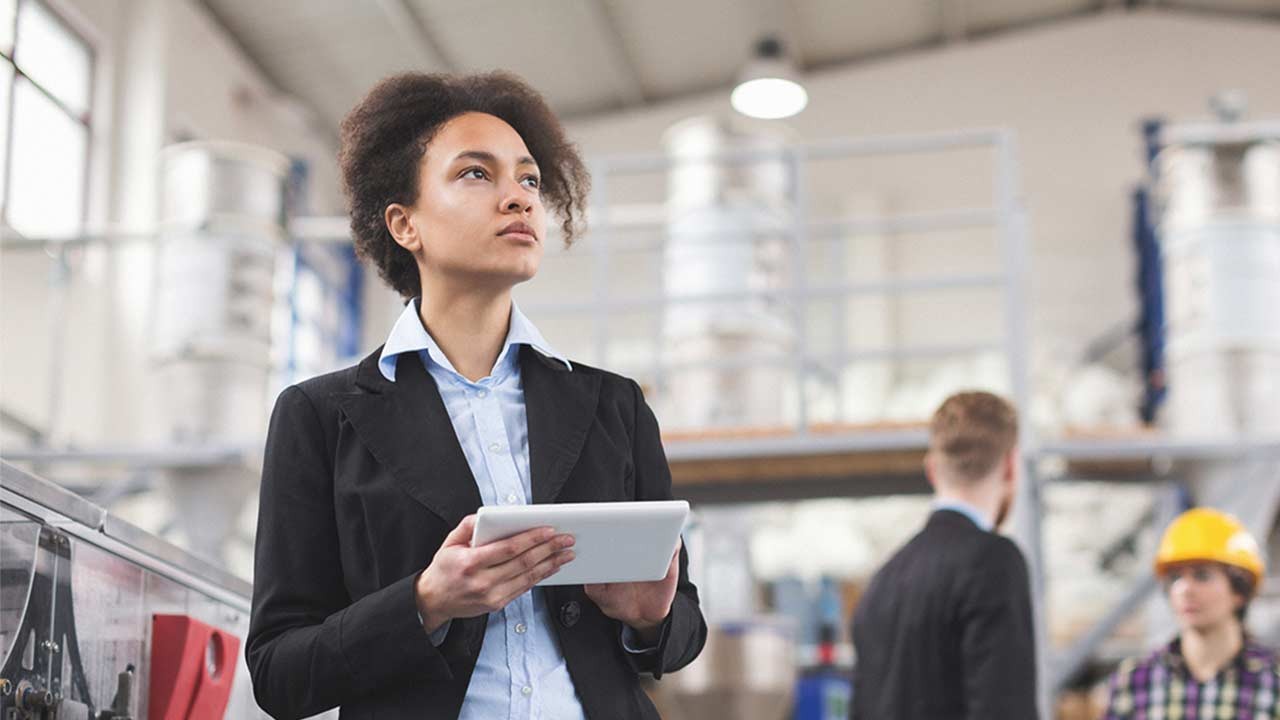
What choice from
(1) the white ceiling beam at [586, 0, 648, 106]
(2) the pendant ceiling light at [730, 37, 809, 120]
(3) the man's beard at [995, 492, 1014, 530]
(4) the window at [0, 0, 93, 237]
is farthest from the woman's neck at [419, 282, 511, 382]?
(1) the white ceiling beam at [586, 0, 648, 106]

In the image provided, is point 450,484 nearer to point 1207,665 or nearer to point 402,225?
point 402,225

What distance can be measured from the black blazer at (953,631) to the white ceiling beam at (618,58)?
1174cm

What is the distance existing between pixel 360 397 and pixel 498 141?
0.39 metres

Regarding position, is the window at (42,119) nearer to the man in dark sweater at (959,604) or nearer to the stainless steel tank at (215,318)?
the stainless steel tank at (215,318)

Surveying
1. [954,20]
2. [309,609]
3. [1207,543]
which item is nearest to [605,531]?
[309,609]

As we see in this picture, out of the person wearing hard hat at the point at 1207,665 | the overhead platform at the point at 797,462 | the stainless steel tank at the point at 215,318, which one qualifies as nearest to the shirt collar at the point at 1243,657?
the person wearing hard hat at the point at 1207,665

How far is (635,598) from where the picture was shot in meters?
1.91

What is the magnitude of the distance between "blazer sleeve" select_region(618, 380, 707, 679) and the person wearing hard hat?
313 cm

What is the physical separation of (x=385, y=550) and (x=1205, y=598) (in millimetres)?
3542

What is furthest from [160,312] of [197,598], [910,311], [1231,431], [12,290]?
[910,311]

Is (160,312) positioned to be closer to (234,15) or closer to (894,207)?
(234,15)

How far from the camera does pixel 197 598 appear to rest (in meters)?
2.59

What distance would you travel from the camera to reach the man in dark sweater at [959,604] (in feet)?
11.4

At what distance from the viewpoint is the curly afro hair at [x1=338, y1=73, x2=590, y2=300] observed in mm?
2199
